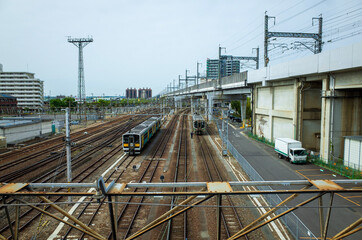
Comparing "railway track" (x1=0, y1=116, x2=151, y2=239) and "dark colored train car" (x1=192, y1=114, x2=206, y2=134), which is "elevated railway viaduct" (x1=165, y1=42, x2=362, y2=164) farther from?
"railway track" (x1=0, y1=116, x2=151, y2=239)

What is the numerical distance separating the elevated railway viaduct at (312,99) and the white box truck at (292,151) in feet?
5.41

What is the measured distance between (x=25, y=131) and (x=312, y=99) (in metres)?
32.6

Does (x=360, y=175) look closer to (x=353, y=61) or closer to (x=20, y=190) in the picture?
(x=353, y=61)

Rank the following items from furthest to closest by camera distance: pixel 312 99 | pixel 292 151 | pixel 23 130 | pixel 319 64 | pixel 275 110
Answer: pixel 23 130, pixel 275 110, pixel 312 99, pixel 292 151, pixel 319 64

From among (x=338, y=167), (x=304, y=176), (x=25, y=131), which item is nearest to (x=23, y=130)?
(x=25, y=131)

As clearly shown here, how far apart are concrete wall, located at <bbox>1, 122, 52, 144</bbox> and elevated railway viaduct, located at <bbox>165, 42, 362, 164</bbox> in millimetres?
27647

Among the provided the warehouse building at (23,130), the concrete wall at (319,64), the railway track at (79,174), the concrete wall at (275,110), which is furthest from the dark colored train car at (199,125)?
the warehouse building at (23,130)

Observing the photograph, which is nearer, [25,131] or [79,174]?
[79,174]

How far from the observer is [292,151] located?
19.5m

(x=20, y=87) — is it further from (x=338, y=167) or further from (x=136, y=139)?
(x=338, y=167)

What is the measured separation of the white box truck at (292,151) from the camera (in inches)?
761

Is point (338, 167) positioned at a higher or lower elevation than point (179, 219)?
higher

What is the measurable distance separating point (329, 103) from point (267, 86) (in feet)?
35.4

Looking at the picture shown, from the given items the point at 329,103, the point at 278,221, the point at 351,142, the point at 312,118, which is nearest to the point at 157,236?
the point at 278,221
